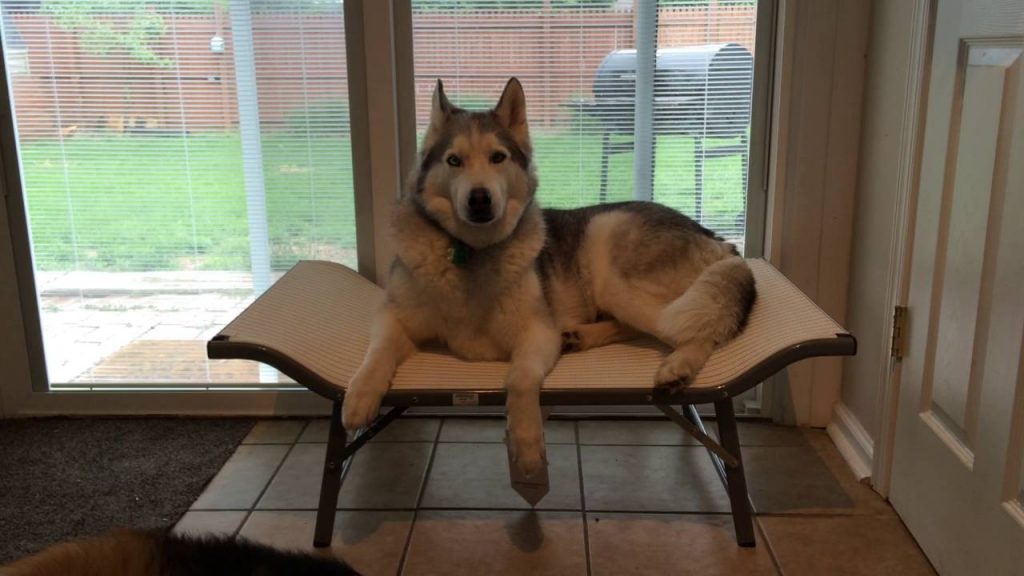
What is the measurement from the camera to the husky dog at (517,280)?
2.04 m

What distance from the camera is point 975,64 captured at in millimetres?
1933

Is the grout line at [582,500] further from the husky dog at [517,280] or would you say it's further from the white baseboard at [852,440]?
the white baseboard at [852,440]

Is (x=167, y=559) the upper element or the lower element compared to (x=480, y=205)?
lower

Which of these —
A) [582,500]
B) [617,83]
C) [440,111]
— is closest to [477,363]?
[582,500]

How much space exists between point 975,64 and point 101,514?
2615 millimetres

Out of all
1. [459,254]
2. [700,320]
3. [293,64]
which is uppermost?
[293,64]

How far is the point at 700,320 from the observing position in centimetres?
211

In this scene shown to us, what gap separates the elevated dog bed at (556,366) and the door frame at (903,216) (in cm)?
28

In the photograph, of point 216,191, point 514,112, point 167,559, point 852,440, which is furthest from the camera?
point 216,191

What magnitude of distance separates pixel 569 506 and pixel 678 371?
0.65 meters

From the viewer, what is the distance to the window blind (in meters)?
2.79

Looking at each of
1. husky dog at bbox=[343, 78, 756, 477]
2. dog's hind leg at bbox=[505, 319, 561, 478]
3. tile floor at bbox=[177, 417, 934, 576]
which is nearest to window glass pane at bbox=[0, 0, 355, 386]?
tile floor at bbox=[177, 417, 934, 576]

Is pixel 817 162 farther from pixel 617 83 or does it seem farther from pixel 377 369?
pixel 377 369

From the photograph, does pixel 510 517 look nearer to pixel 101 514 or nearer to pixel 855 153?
pixel 101 514
